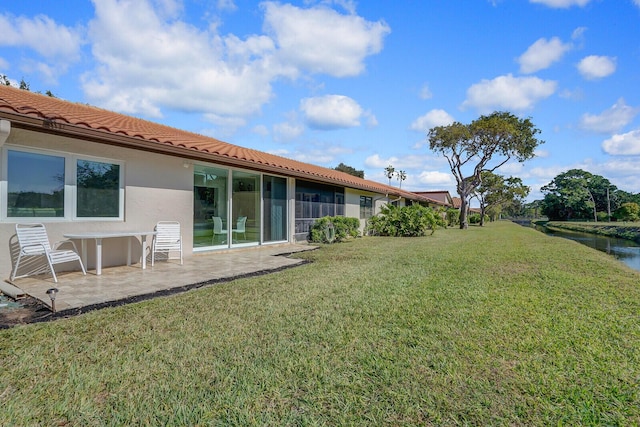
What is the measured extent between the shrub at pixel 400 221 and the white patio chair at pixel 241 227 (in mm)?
8617

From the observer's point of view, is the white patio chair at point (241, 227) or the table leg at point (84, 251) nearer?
the table leg at point (84, 251)

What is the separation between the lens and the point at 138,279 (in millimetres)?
5516

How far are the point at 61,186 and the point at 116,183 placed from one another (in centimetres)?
93

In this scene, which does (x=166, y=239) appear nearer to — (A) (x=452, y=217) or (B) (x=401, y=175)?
(A) (x=452, y=217)

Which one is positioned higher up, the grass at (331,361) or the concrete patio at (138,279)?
the concrete patio at (138,279)

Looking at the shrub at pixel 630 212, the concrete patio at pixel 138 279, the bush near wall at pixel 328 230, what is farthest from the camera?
the shrub at pixel 630 212

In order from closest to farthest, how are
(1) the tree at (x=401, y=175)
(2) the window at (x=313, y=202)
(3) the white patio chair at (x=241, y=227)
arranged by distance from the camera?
1. (3) the white patio chair at (x=241, y=227)
2. (2) the window at (x=313, y=202)
3. (1) the tree at (x=401, y=175)

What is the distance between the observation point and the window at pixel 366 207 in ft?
58.0

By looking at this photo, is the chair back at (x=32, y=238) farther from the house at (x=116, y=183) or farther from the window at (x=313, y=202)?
the window at (x=313, y=202)

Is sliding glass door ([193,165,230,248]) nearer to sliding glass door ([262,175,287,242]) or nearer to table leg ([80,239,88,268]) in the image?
sliding glass door ([262,175,287,242])

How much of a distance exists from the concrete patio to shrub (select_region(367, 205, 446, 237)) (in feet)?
31.9

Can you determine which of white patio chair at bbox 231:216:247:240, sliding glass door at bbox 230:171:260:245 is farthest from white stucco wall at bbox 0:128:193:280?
white patio chair at bbox 231:216:247:240

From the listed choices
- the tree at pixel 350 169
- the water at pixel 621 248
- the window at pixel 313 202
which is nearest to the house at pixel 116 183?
the window at pixel 313 202

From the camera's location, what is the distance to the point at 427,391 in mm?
2350
